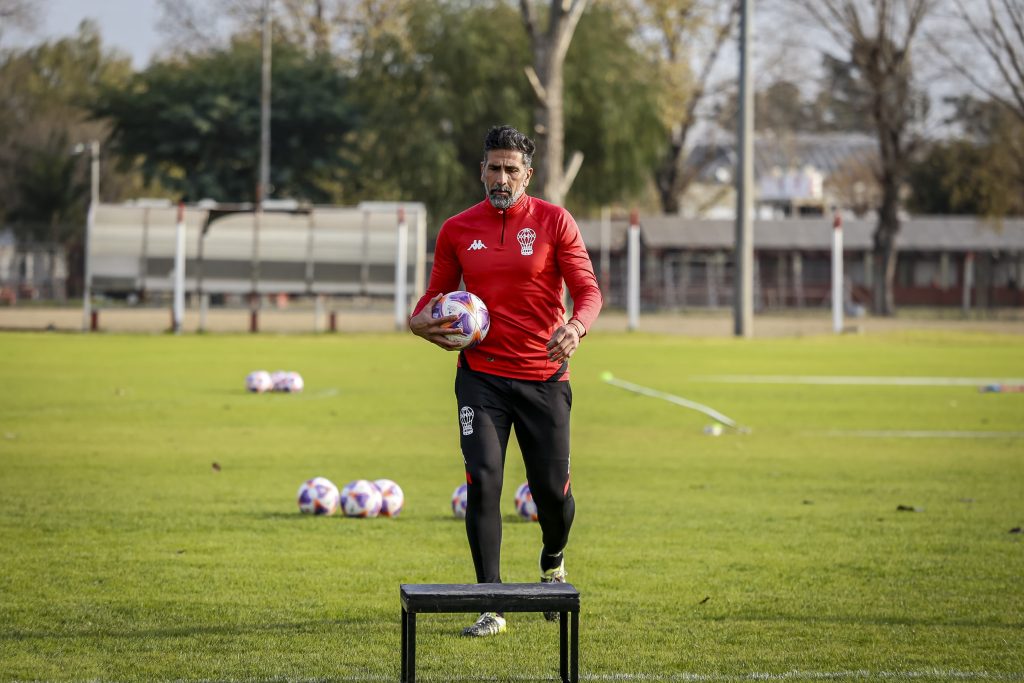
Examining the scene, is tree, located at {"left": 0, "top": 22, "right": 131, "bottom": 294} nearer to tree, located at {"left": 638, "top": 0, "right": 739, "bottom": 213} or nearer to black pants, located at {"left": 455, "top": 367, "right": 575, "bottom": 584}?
tree, located at {"left": 638, "top": 0, "right": 739, "bottom": 213}

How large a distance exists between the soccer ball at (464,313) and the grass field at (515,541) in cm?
146

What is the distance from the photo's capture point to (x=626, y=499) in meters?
12.7

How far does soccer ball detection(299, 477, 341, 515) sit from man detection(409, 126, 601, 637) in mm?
4073

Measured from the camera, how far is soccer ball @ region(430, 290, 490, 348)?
714 cm

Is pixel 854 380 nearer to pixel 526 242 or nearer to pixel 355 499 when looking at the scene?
pixel 355 499

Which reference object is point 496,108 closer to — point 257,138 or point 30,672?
point 257,138

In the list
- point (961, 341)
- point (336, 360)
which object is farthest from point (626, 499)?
point (961, 341)

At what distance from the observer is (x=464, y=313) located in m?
7.15

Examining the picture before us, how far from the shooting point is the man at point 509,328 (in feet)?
23.9

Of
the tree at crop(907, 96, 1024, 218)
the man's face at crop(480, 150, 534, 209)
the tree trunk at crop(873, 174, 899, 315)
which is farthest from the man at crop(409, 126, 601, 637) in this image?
the tree trunk at crop(873, 174, 899, 315)

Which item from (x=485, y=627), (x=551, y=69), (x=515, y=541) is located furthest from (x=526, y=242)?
(x=551, y=69)

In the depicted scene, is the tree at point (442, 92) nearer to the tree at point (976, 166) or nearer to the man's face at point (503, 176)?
the tree at point (976, 166)

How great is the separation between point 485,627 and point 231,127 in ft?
203

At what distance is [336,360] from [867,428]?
46.6 ft
